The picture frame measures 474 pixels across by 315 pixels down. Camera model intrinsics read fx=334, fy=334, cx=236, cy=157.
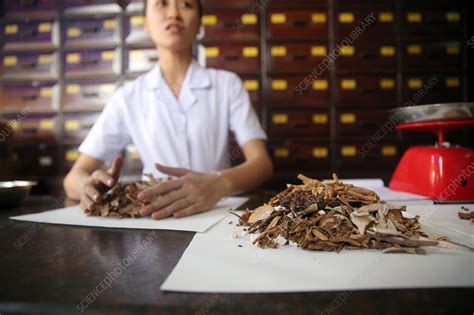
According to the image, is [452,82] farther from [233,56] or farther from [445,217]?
[445,217]

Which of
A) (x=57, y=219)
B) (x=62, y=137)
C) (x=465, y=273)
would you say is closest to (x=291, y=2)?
(x=62, y=137)

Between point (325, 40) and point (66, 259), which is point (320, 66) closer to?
point (325, 40)

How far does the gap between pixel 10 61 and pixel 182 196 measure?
2522 millimetres

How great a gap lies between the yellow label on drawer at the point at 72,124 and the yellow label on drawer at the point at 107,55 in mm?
522

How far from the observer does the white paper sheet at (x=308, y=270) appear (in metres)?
0.40

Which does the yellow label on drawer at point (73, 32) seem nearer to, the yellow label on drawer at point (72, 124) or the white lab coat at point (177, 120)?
the yellow label on drawer at point (72, 124)

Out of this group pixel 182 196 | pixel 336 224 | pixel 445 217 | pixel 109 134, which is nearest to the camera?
pixel 336 224

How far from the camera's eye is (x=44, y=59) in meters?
2.56

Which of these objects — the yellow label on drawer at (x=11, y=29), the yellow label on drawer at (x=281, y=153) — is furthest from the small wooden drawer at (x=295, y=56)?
the yellow label on drawer at (x=11, y=29)

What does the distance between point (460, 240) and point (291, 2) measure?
223 centimetres

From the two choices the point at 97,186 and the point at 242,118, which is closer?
the point at 97,186

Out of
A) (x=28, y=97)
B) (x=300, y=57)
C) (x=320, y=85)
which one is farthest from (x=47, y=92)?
(x=320, y=85)

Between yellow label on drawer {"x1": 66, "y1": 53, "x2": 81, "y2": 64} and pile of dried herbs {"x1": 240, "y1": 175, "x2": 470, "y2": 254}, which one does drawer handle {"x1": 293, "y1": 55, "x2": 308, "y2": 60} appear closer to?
yellow label on drawer {"x1": 66, "y1": 53, "x2": 81, "y2": 64}

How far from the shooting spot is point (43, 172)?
259 cm
